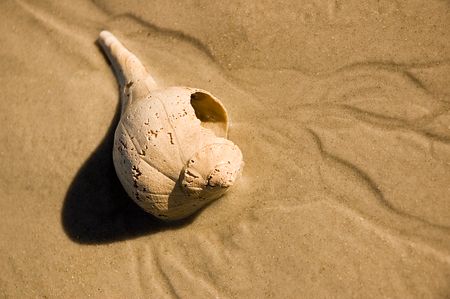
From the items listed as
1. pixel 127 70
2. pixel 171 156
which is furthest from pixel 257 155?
pixel 127 70

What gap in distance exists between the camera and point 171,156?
7.72 feet

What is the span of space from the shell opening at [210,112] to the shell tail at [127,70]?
0.34 meters

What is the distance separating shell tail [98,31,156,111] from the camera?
280 centimetres

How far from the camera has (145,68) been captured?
9.83 ft

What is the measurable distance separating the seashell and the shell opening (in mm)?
21

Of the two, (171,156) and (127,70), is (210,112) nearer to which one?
(171,156)

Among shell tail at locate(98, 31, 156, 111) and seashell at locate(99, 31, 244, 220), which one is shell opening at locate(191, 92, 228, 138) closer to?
seashell at locate(99, 31, 244, 220)

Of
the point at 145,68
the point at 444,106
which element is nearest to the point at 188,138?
the point at 145,68

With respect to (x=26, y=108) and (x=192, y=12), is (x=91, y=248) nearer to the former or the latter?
(x=26, y=108)

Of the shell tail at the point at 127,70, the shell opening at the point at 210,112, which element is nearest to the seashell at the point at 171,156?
the shell opening at the point at 210,112

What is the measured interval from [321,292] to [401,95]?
128 cm

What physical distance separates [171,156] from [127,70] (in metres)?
0.88

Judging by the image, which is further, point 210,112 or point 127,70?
point 127,70

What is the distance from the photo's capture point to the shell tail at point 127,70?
2799mm
